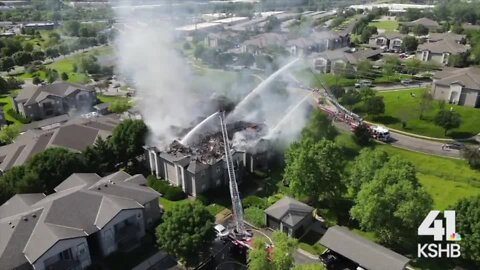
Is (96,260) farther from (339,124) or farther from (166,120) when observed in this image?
(339,124)

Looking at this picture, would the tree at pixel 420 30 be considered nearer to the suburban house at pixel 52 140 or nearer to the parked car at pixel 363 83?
the parked car at pixel 363 83

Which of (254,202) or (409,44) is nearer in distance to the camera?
(254,202)

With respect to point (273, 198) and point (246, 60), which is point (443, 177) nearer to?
point (273, 198)

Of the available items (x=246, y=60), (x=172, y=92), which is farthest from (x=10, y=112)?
(x=246, y=60)

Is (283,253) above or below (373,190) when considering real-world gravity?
below

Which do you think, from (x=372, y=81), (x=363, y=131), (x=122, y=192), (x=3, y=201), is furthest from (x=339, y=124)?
(x=3, y=201)

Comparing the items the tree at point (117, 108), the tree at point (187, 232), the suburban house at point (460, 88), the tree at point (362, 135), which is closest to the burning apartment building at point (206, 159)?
the tree at point (187, 232)
